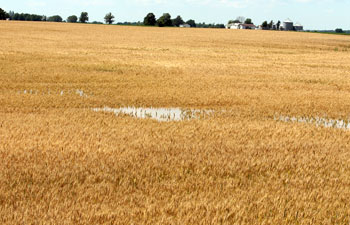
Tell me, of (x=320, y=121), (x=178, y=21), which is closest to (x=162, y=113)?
(x=320, y=121)

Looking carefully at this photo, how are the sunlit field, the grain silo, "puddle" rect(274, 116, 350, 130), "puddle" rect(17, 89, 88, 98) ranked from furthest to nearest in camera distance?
the grain silo
"puddle" rect(17, 89, 88, 98)
"puddle" rect(274, 116, 350, 130)
the sunlit field

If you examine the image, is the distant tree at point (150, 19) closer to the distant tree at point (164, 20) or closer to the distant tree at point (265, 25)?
the distant tree at point (164, 20)

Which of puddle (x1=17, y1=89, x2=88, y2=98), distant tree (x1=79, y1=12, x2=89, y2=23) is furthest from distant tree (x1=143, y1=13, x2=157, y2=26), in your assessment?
puddle (x1=17, y1=89, x2=88, y2=98)

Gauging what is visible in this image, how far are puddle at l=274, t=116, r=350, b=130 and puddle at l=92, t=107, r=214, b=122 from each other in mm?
2179

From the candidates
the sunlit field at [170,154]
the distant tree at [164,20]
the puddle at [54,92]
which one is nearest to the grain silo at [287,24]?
the distant tree at [164,20]

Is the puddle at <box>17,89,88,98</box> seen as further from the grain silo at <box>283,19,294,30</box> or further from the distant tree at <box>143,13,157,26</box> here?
the grain silo at <box>283,19,294,30</box>

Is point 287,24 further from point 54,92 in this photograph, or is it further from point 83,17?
point 54,92

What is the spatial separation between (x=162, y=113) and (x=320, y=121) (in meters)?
4.54

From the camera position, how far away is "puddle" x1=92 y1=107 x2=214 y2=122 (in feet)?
41.1

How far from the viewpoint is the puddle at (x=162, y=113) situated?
1254 cm

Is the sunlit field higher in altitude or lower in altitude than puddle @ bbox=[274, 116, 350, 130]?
higher

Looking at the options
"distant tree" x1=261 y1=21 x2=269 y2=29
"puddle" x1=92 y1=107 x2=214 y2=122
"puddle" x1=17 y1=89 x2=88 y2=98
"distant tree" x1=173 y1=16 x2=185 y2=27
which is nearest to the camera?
"puddle" x1=92 y1=107 x2=214 y2=122

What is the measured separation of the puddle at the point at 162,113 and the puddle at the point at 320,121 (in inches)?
85.8

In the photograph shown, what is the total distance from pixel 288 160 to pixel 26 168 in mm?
4707
